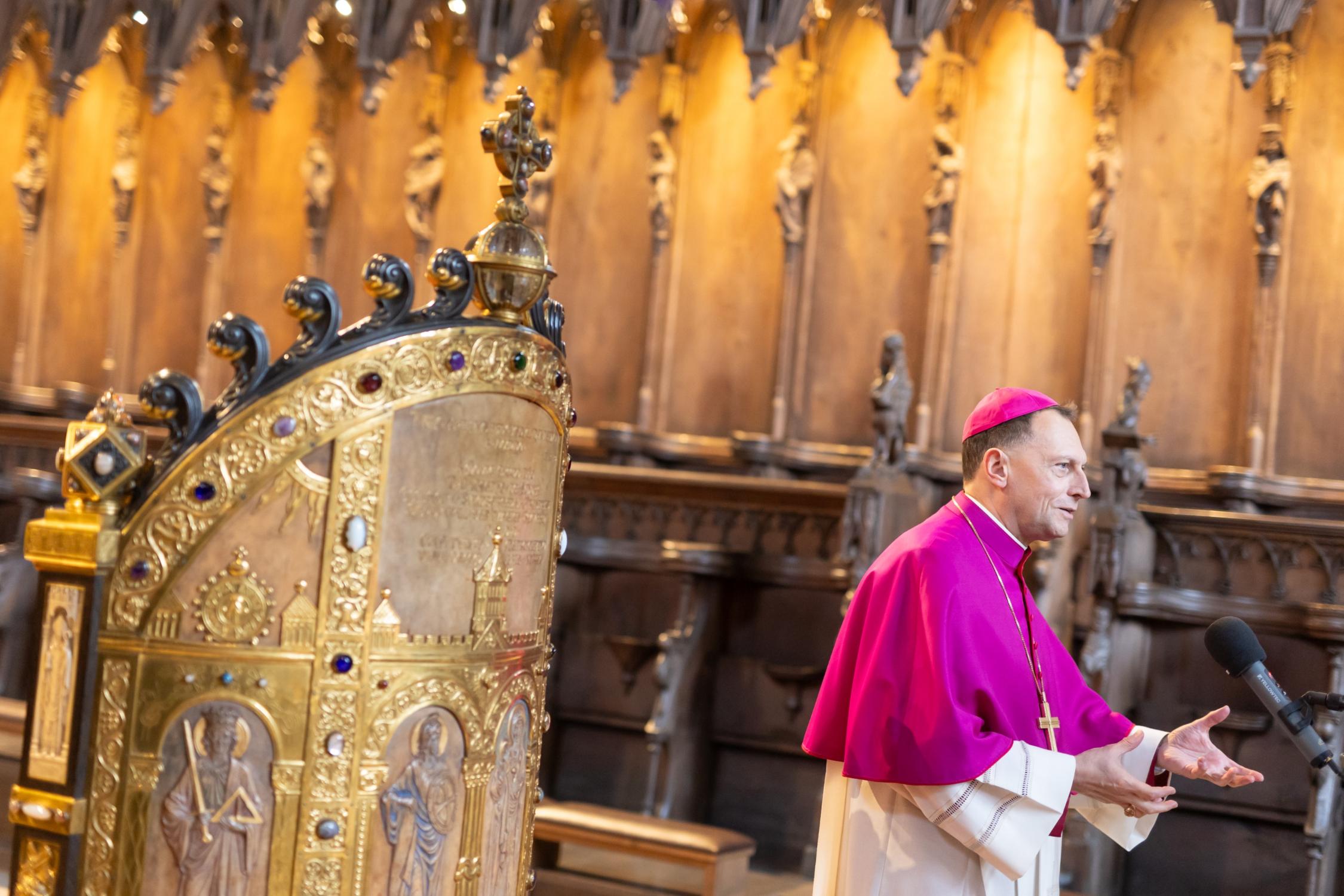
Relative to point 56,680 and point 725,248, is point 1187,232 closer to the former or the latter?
point 725,248

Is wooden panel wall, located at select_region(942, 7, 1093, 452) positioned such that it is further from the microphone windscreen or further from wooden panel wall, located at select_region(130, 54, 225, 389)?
the microphone windscreen

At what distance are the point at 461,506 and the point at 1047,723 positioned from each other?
120 cm

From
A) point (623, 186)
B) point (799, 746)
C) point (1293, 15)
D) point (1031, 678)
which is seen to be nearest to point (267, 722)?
point (1031, 678)

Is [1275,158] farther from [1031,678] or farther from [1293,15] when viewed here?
[1031,678]

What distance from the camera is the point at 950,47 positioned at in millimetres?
9602

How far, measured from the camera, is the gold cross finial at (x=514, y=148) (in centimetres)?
277

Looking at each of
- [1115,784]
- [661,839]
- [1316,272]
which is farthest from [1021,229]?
[1115,784]

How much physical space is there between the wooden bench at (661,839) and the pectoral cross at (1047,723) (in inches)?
124

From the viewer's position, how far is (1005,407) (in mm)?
2898

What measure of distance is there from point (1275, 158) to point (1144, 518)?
2683mm

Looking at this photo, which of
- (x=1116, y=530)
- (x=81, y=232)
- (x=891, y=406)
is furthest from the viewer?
(x=81, y=232)

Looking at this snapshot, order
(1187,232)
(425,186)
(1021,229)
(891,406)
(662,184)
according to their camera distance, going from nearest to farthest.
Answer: (891,406), (1187,232), (1021,229), (662,184), (425,186)

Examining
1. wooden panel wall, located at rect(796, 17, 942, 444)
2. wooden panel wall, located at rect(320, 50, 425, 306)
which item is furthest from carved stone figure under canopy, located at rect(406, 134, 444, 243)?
wooden panel wall, located at rect(796, 17, 942, 444)

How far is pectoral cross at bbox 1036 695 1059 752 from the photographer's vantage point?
282 centimetres
